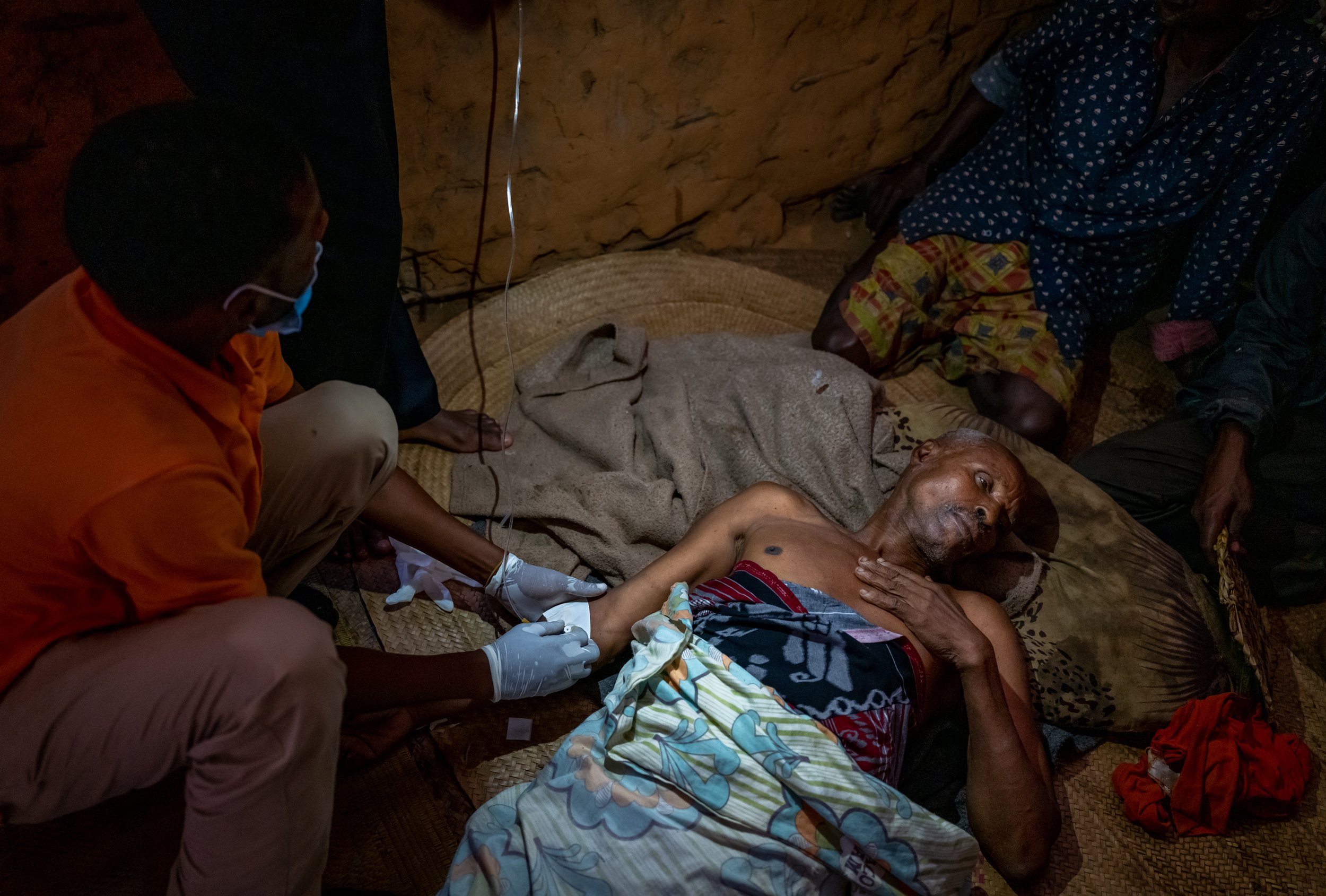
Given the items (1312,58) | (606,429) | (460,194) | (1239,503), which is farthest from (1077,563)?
(460,194)

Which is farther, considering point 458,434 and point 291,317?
point 458,434

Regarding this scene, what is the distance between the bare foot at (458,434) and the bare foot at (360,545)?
33cm

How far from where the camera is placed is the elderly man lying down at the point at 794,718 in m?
1.61

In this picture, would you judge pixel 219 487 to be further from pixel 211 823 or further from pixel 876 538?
pixel 876 538

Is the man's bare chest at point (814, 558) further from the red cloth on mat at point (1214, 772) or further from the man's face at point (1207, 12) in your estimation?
the man's face at point (1207, 12)

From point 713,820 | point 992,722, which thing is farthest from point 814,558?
point 713,820

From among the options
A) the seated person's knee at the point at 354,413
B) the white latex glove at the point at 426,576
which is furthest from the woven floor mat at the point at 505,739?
the seated person's knee at the point at 354,413

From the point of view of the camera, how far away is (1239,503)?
2443mm

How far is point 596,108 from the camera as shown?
9.31 feet

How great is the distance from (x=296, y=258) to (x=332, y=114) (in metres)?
0.78

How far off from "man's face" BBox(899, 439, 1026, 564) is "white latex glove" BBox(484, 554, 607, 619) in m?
0.81

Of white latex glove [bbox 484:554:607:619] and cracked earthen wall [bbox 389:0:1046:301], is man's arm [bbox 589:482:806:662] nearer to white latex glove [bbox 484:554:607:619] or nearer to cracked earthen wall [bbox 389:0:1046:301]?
white latex glove [bbox 484:554:607:619]

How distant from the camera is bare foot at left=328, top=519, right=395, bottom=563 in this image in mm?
2285

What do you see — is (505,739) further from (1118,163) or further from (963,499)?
(1118,163)
